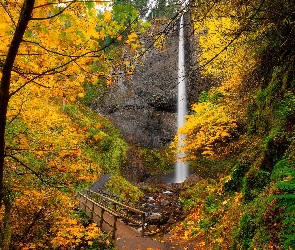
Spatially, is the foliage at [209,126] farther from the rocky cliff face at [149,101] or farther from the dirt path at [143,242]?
the rocky cliff face at [149,101]

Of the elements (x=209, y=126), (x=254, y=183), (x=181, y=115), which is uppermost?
(x=181, y=115)

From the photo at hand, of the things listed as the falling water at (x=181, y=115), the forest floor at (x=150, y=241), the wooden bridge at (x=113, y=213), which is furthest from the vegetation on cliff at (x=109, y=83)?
the falling water at (x=181, y=115)

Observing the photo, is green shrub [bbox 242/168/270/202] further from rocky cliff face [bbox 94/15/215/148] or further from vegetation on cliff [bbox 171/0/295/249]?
rocky cliff face [bbox 94/15/215/148]

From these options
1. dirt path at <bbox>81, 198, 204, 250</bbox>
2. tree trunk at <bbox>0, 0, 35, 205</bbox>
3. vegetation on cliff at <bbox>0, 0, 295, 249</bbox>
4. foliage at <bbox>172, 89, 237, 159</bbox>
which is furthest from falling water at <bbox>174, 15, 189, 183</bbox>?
tree trunk at <bbox>0, 0, 35, 205</bbox>

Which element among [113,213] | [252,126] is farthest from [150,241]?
[252,126]

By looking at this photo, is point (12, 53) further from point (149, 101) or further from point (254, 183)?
point (149, 101)

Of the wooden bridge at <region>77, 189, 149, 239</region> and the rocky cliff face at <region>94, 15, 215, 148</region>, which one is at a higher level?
the rocky cliff face at <region>94, 15, 215, 148</region>

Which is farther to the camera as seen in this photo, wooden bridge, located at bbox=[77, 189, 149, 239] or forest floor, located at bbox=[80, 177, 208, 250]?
→ wooden bridge, located at bbox=[77, 189, 149, 239]

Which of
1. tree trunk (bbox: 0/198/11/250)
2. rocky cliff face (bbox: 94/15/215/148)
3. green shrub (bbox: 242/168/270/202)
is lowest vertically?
tree trunk (bbox: 0/198/11/250)

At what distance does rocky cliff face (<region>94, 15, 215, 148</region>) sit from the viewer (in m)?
29.7

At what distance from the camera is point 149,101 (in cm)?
3133

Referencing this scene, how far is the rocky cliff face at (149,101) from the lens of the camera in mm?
29703

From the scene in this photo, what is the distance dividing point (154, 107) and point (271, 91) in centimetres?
2349

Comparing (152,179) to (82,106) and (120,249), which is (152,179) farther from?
(120,249)
